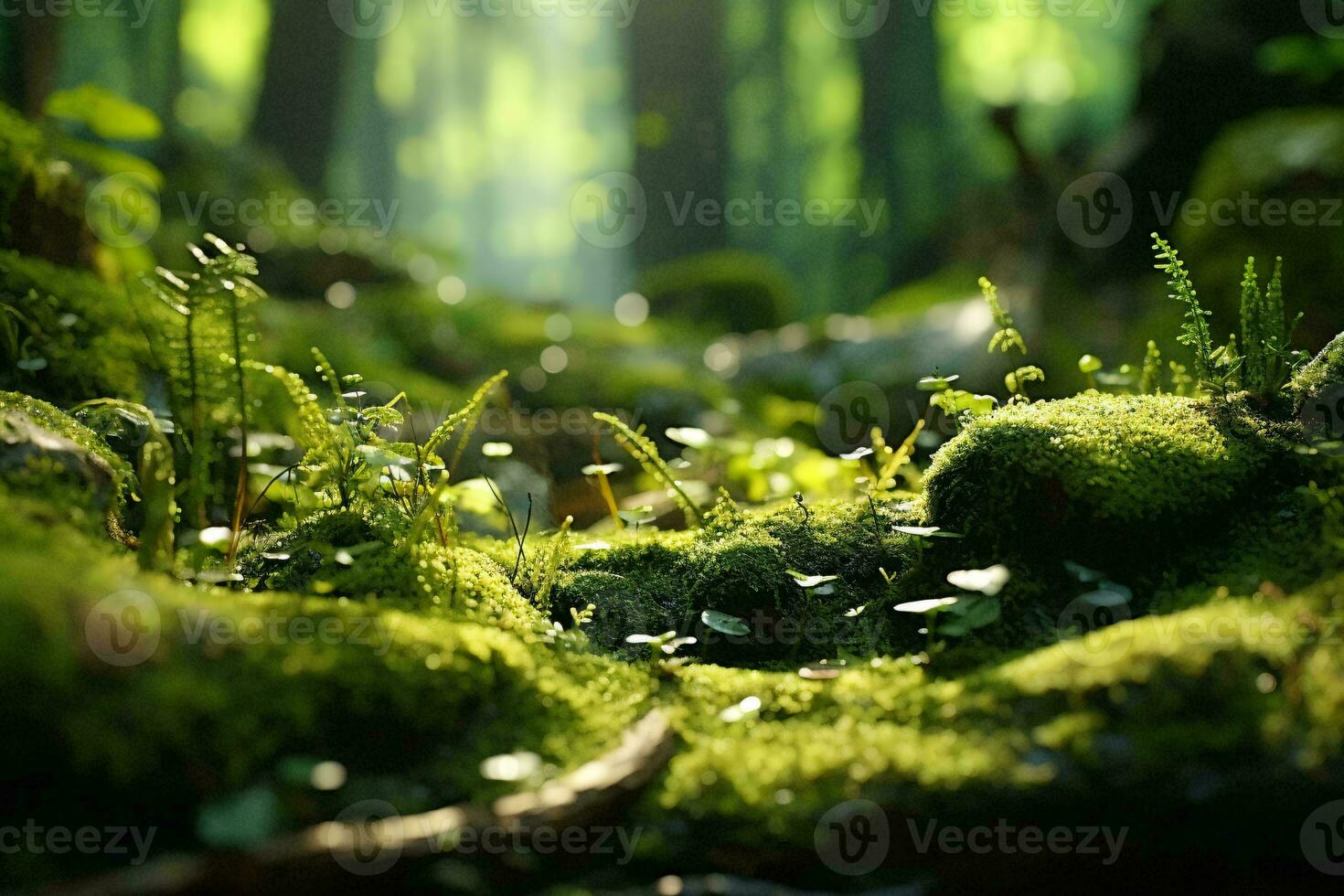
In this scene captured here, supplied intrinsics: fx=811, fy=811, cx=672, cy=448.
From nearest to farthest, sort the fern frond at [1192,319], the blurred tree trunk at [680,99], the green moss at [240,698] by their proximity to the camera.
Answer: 1. the green moss at [240,698]
2. the fern frond at [1192,319]
3. the blurred tree trunk at [680,99]

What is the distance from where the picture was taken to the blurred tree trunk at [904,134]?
16.1 m

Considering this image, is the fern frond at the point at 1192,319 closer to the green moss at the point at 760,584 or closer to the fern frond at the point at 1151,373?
the fern frond at the point at 1151,373

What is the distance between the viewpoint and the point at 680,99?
15109 millimetres

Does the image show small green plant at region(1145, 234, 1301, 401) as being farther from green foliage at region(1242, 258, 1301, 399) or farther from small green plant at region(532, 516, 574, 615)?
small green plant at region(532, 516, 574, 615)

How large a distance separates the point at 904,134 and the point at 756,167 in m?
4.11

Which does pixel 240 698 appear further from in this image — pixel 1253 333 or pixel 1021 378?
pixel 1253 333

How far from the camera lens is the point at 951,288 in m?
12.3

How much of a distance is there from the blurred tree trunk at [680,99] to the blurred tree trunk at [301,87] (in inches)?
208

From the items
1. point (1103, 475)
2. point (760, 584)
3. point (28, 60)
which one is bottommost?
point (760, 584)

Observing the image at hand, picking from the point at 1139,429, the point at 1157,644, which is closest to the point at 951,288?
the point at 1139,429

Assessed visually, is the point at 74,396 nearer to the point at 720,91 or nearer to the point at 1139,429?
the point at 1139,429

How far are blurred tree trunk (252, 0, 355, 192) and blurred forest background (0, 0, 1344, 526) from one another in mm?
46

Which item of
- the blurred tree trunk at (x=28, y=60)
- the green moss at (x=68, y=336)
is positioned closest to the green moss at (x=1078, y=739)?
the green moss at (x=68, y=336)

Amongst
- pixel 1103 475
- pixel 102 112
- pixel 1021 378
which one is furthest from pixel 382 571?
pixel 102 112
